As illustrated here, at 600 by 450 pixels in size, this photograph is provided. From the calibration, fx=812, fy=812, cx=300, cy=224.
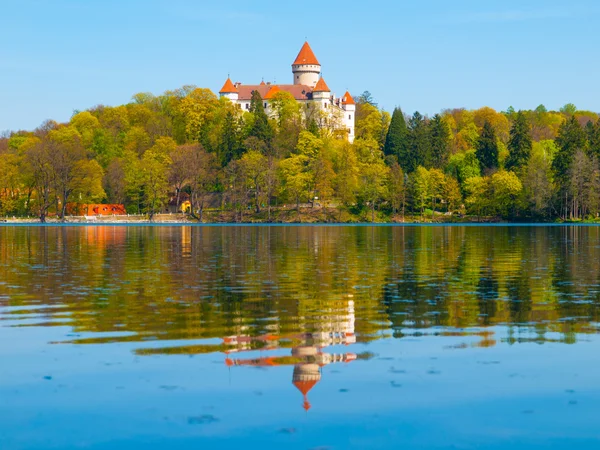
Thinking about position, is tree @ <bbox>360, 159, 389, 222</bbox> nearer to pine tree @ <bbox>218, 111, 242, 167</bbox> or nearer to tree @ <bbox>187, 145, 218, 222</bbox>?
pine tree @ <bbox>218, 111, 242, 167</bbox>

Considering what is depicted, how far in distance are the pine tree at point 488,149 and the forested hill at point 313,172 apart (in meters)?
0.26

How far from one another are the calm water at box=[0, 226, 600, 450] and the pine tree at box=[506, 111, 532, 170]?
12765 cm

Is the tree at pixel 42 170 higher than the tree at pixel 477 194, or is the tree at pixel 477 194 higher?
the tree at pixel 42 170

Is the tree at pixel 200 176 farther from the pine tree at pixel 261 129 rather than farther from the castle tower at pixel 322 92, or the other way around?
the castle tower at pixel 322 92

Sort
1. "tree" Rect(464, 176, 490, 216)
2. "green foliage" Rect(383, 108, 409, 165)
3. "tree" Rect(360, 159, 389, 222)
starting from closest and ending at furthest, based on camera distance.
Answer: "tree" Rect(464, 176, 490, 216), "tree" Rect(360, 159, 389, 222), "green foliage" Rect(383, 108, 409, 165)

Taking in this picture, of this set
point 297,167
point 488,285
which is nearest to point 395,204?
point 297,167

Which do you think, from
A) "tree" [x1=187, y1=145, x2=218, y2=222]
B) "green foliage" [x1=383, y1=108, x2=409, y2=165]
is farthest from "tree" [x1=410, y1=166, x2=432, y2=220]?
"tree" [x1=187, y1=145, x2=218, y2=222]

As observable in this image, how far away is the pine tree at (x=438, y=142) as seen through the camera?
173000 mm

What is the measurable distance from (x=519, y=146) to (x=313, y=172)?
3942 cm

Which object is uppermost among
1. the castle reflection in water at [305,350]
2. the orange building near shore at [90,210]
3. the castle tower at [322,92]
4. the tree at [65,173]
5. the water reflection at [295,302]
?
the castle tower at [322,92]

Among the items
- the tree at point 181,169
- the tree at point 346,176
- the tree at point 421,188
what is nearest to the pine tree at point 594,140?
the tree at point 421,188

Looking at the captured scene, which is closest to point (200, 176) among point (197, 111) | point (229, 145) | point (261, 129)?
point (229, 145)

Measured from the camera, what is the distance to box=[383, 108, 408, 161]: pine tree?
172125 millimetres

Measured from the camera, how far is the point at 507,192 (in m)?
145
